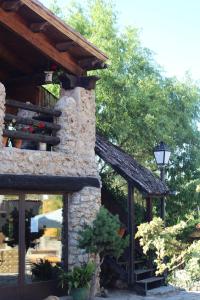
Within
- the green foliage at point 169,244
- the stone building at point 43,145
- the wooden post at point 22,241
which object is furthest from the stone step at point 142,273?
the wooden post at point 22,241

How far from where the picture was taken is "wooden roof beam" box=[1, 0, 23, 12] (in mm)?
9984

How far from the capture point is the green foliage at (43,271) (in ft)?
35.6

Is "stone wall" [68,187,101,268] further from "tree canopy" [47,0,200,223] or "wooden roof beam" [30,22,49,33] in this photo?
"tree canopy" [47,0,200,223]

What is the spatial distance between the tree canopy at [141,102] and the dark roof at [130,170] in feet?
12.5

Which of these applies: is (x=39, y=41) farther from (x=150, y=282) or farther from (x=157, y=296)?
(x=157, y=296)

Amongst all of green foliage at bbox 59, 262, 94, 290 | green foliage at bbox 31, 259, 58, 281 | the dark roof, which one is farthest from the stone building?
the dark roof

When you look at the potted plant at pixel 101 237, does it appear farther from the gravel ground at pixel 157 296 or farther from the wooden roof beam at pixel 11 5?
the wooden roof beam at pixel 11 5

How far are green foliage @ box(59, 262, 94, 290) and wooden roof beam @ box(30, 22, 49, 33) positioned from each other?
4.96 metres

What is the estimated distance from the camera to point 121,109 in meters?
17.9

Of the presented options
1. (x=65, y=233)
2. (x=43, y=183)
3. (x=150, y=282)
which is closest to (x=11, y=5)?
(x=43, y=183)

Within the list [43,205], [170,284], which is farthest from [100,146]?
[170,284]

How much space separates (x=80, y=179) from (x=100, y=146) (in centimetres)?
195

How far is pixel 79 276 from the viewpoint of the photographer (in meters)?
10.7

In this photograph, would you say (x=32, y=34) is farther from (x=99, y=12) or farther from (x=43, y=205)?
(x=99, y=12)
